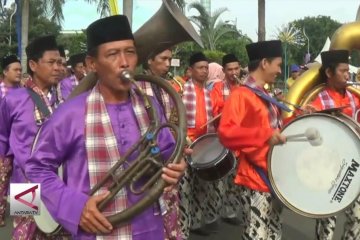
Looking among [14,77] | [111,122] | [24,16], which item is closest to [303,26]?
[24,16]

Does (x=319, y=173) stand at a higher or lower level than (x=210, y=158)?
higher

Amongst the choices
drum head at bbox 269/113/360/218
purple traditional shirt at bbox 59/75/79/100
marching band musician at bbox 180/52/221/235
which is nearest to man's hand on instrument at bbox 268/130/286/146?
drum head at bbox 269/113/360/218

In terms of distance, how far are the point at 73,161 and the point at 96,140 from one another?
0.14m

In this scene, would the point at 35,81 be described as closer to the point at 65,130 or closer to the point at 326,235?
the point at 65,130

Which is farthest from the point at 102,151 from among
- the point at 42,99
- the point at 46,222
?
the point at 42,99

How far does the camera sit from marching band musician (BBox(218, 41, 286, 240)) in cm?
367

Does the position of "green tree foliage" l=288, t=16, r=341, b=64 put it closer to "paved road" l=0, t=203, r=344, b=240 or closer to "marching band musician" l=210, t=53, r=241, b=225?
"marching band musician" l=210, t=53, r=241, b=225

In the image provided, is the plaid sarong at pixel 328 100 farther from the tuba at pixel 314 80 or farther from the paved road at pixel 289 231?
the paved road at pixel 289 231

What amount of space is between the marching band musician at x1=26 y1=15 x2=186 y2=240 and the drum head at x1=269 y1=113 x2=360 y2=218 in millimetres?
1482

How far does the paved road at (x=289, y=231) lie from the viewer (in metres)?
5.63

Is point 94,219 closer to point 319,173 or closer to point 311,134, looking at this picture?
point 311,134

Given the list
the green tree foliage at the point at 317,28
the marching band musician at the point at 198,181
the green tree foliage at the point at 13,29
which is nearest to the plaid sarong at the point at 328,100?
the marching band musician at the point at 198,181

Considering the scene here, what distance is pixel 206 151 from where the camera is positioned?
16.9ft

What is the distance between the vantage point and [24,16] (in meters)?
17.3
